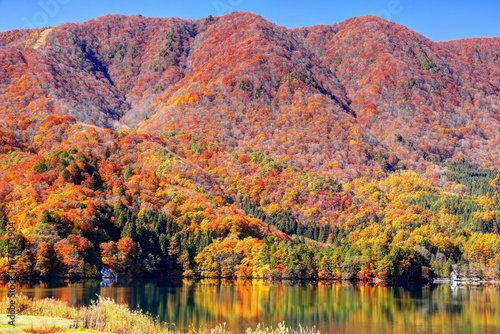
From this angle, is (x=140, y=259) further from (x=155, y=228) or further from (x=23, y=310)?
(x=23, y=310)

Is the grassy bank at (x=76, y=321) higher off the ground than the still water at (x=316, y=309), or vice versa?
the grassy bank at (x=76, y=321)

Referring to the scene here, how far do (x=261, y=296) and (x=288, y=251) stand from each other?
61.0 m

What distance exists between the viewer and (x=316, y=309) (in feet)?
291

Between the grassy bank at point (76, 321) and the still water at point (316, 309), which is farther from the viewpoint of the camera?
the still water at point (316, 309)

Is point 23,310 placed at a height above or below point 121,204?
below

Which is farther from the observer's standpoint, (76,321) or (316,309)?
(316,309)

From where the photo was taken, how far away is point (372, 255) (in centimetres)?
16925

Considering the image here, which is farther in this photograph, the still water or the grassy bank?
the still water

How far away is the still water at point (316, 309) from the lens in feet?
239

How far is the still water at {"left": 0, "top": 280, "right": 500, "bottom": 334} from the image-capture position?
72812 mm

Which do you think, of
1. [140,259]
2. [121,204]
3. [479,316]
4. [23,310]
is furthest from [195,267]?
[23,310]

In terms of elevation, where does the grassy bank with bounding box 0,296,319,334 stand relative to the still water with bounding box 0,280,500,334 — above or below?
above

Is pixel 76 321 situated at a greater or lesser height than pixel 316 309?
greater

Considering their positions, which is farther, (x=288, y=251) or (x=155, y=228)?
(x=155, y=228)
